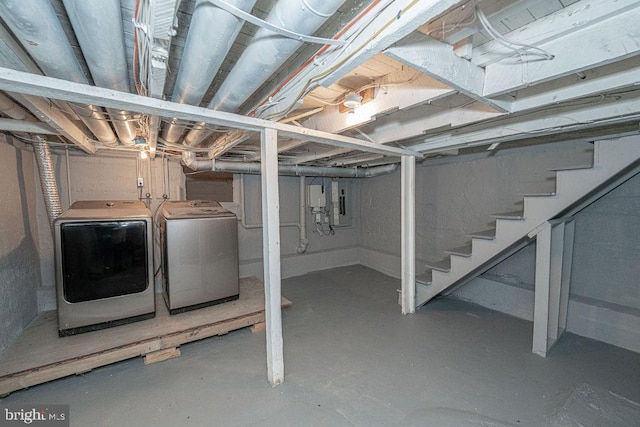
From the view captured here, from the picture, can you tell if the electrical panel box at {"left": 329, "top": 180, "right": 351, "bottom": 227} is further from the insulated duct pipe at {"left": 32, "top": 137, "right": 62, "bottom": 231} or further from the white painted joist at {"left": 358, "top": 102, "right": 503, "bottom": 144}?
the insulated duct pipe at {"left": 32, "top": 137, "right": 62, "bottom": 231}

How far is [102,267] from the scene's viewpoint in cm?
224

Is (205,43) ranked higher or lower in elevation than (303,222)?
higher

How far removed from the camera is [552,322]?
2.41 meters

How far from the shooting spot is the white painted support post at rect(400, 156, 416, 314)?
3002mm

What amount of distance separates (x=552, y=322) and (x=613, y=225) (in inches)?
45.5

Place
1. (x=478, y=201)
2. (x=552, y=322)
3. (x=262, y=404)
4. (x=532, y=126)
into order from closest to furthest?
(x=262, y=404) < (x=532, y=126) < (x=552, y=322) < (x=478, y=201)

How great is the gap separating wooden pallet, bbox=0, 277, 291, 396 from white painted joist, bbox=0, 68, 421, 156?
6.06 feet

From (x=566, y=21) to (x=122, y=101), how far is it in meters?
2.10

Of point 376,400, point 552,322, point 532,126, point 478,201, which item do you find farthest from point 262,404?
point 478,201

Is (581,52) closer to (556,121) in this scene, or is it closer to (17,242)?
(556,121)

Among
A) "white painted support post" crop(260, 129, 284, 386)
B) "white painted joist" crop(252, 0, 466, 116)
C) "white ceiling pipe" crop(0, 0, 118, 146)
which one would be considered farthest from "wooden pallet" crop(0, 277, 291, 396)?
"white painted joist" crop(252, 0, 466, 116)

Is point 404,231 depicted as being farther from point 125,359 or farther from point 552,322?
point 125,359

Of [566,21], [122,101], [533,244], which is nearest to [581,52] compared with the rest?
[566,21]

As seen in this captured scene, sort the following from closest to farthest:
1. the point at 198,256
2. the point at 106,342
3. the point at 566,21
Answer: the point at 566,21, the point at 106,342, the point at 198,256
